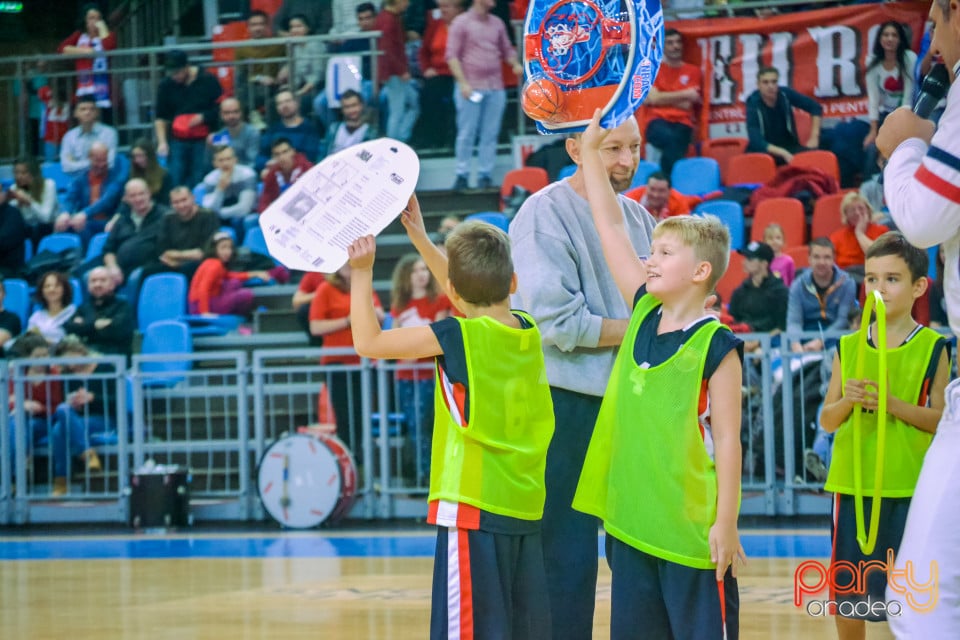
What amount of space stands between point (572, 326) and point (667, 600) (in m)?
0.86

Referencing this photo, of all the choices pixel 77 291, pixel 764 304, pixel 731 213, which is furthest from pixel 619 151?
pixel 77 291

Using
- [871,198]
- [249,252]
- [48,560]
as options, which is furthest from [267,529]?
[871,198]

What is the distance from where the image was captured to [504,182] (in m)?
10.7

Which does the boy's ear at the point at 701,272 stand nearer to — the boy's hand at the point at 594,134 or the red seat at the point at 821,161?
the boy's hand at the point at 594,134

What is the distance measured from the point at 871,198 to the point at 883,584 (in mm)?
6228

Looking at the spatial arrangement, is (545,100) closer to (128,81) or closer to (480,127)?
(480,127)

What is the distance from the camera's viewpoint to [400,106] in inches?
460

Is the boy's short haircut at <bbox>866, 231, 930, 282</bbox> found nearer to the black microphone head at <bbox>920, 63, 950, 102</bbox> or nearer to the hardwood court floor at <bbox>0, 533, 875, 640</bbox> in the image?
the black microphone head at <bbox>920, 63, 950, 102</bbox>

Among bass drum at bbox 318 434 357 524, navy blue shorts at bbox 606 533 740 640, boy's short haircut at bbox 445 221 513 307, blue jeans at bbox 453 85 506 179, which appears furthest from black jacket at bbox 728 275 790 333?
navy blue shorts at bbox 606 533 740 640

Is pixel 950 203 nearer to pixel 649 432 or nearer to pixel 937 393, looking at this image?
pixel 649 432

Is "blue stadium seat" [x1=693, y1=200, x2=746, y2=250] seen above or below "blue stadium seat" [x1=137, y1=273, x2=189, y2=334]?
above

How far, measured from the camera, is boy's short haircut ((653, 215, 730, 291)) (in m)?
3.02

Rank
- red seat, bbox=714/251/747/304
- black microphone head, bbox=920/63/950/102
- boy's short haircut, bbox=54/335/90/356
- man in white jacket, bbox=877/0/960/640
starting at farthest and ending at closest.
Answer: boy's short haircut, bbox=54/335/90/356, red seat, bbox=714/251/747/304, black microphone head, bbox=920/63/950/102, man in white jacket, bbox=877/0/960/640

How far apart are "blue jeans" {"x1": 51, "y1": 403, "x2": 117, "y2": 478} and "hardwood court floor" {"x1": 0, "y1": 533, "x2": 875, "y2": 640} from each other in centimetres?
164
